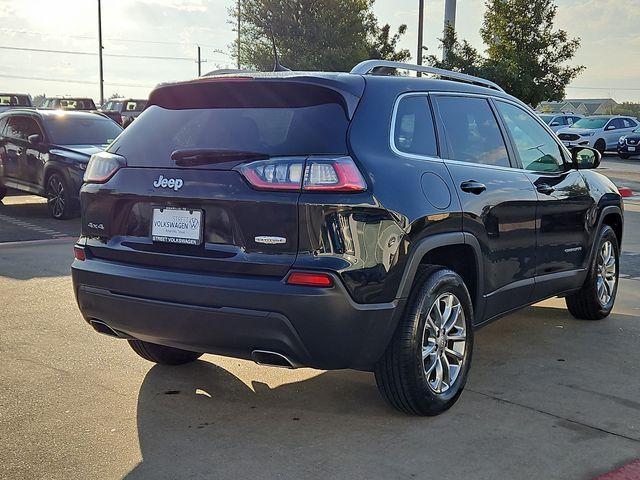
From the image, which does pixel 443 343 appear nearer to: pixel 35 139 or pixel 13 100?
pixel 35 139

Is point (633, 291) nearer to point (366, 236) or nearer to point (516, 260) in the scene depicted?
point (516, 260)

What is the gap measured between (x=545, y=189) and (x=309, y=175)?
2304 mm

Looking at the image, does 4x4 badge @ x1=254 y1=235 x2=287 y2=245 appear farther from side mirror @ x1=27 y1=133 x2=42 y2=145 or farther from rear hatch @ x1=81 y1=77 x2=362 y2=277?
side mirror @ x1=27 y1=133 x2=42 y2=145

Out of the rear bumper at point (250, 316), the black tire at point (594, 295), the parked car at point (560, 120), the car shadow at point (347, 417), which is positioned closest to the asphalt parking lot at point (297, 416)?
the car shadow at point (347, 417)

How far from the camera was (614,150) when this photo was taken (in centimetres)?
3372

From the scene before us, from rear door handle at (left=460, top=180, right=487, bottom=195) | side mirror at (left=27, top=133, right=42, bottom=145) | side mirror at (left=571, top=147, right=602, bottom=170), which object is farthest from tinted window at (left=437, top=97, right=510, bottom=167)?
side mirror at (left=27, top=133, right=42, bottom=145)

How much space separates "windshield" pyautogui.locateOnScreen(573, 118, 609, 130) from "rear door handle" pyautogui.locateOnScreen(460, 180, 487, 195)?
101ft

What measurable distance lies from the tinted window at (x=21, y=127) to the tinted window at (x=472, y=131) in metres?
9.29

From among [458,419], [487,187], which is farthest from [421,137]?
[458,419]

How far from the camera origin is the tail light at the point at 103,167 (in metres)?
4.07

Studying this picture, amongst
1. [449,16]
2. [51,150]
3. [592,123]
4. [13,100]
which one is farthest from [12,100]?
[592,123]

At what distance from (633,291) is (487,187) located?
→ 11.6ft

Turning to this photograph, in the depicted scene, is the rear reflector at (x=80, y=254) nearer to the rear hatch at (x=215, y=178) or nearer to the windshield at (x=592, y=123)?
the rear hatch at (x=215, y=178)

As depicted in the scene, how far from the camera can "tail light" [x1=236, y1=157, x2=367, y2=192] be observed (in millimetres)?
3539
